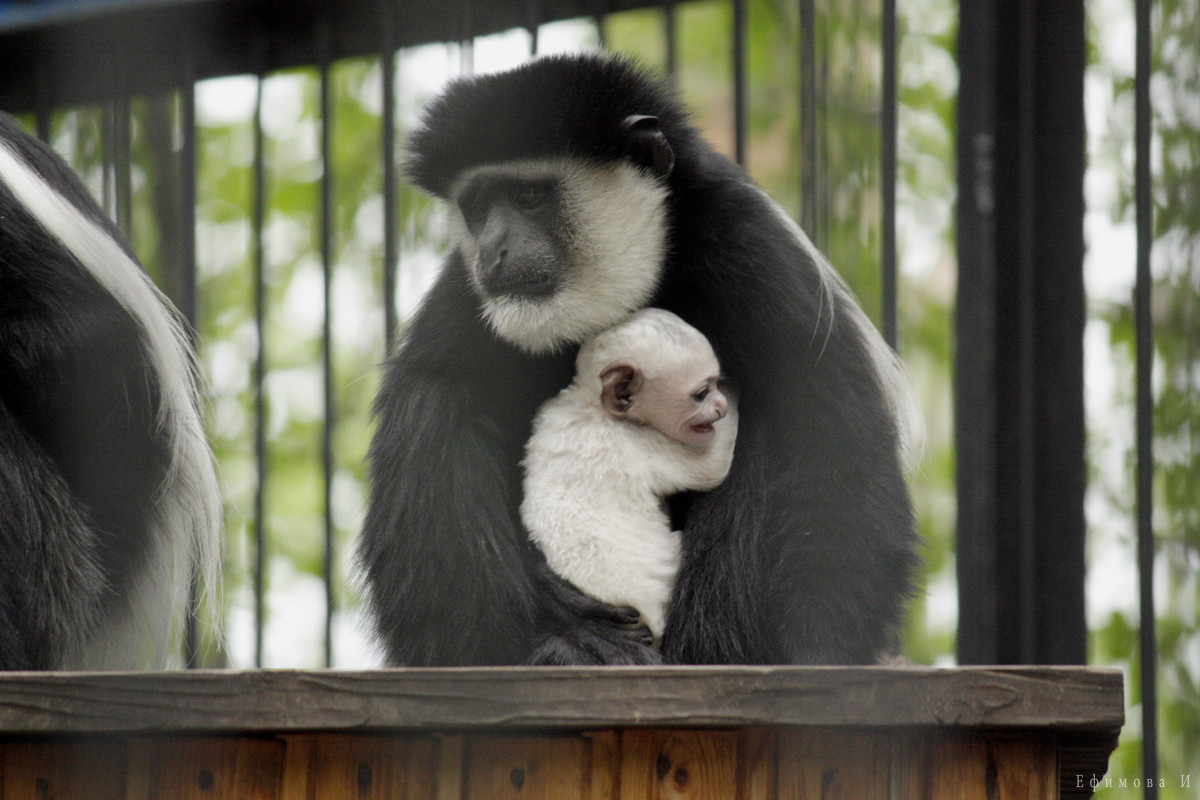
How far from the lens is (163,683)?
1026 mm

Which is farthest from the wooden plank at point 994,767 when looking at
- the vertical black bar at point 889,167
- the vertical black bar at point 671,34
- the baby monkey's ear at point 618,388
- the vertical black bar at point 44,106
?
the vertical black bar at point 44,106

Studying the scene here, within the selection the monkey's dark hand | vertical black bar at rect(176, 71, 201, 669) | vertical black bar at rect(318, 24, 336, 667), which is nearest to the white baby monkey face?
the monkey's dark hand

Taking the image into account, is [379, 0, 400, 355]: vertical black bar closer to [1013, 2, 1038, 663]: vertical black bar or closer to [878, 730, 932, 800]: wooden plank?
[1013, 2, 1038, 663]: vertical black bar

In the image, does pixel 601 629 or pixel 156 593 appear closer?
pixel 601 629

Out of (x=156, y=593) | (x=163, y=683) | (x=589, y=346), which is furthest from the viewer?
(x=156, y=593)

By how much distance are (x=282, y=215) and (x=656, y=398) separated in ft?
11.8

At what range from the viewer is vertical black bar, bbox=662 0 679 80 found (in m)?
2.07

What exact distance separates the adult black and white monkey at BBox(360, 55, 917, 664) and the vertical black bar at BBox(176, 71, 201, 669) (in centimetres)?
70

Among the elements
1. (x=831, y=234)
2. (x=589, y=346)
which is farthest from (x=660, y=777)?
(x=831, y=234)

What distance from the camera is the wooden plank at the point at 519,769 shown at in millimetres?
1042

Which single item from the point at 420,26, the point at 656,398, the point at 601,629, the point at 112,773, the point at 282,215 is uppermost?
the point at 282,215

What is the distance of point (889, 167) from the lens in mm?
1939

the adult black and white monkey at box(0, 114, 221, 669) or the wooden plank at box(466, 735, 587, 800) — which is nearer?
the wooden plank at box(466, 735, 587, 800)

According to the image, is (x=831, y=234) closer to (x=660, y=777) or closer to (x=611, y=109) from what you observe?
(x=611, y=109)
